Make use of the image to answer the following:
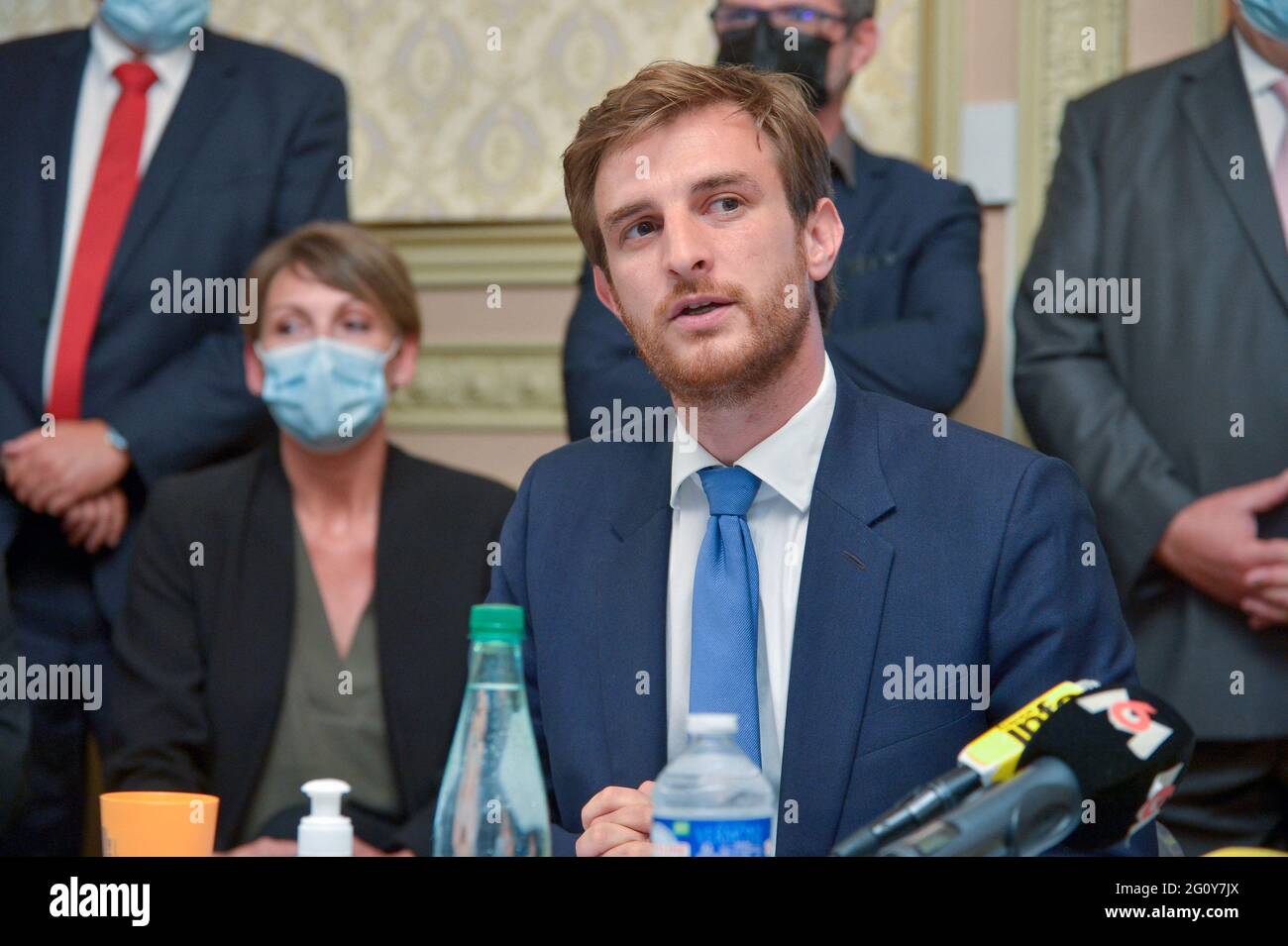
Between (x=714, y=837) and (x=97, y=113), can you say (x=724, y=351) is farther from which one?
(x=97, y=113)

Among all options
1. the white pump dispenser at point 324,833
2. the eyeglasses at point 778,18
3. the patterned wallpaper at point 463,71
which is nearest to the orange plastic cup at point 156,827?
the white pump dispenser at point 324,833

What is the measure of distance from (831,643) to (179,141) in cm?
216

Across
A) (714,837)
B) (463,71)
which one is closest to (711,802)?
(714,837)

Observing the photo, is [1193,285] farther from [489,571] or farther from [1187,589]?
[489,571]

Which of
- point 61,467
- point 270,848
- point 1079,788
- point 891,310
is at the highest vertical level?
point 891,310

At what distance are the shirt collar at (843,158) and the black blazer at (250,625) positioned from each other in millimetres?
850

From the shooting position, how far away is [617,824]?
4.41 feet

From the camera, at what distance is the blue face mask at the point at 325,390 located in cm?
295

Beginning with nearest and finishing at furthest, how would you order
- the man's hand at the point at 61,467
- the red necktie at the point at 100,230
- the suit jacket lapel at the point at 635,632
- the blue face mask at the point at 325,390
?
the suit jacket lapel at the point at 635,632 < the blue face mask at the point at 325,390 < the man's hand at the point at 61,467 < the red necktie at the point at 100,230

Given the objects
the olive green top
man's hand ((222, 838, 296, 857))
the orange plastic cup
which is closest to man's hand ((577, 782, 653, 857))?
the orange plastic cup

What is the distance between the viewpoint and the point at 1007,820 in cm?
102

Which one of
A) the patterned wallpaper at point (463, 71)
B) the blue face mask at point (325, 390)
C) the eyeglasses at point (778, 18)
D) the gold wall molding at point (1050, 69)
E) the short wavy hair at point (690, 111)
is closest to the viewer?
the short wavy hair at point (690, 111)

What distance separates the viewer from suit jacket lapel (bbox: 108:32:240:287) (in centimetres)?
322

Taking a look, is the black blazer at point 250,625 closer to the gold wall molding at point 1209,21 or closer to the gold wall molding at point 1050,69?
the gold wall molding at point 1050,69
